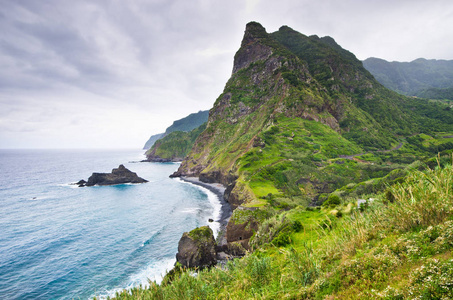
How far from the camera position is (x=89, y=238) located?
4106cm

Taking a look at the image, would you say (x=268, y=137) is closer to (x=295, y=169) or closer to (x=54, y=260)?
(x=295, y=169)

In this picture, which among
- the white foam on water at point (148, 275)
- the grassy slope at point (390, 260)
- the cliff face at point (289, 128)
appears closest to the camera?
the grassy slope at point (390, 260)

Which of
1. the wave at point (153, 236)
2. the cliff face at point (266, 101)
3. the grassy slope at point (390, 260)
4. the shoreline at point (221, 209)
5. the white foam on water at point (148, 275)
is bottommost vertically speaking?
the white foam on water at point (148, 275)

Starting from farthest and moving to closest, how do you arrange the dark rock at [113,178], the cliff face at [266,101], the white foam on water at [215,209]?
the cliff face at [266,101] → the dark rock at [113,178] → the white foam on water at [215,209]

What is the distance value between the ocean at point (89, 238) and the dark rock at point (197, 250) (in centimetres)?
471

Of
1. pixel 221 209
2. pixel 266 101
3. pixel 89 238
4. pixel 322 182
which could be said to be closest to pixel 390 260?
pixel 89 238

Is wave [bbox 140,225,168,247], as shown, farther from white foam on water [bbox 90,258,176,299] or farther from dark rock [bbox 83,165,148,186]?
dark rock [bbox 83,165,148,186]

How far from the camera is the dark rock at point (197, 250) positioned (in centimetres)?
2948

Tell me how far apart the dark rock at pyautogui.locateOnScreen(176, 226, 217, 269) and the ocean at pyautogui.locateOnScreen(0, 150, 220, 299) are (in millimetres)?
4708

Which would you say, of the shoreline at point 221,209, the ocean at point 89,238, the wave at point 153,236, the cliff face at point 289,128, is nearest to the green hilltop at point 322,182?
the cliff face at point 289,128

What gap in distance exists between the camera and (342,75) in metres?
171

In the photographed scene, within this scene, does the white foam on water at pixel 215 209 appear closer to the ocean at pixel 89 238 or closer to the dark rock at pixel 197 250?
the ocean at pixel 89 238

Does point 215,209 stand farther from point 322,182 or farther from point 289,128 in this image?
point 289,128

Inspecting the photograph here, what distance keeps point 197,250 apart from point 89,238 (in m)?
27.9
